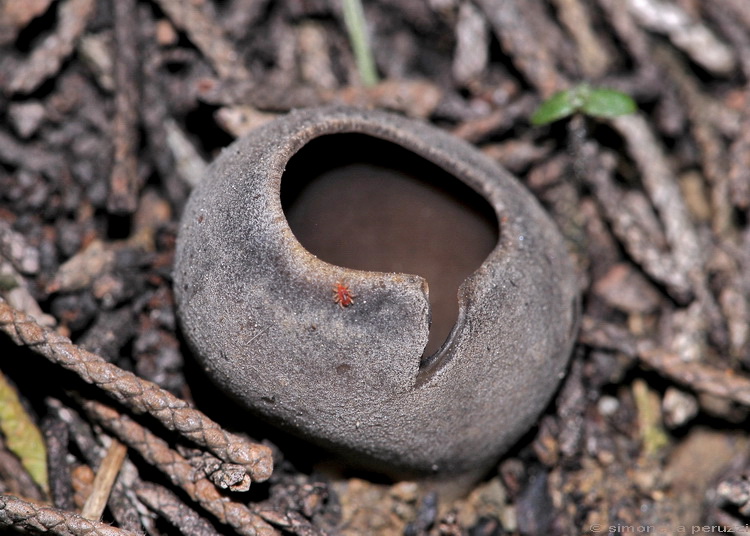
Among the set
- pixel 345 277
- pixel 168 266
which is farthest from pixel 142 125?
pixel 345 277

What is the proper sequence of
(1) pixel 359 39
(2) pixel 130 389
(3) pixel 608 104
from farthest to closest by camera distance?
(1) pixel 359 39
(3) pixel 608 104
(2) pixel 130 389

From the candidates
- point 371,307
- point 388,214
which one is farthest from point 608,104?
point 371,307

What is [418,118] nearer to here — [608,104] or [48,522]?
[608,104]

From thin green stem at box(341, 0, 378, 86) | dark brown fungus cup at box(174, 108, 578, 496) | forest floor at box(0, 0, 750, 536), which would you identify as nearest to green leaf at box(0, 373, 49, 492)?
forest floor at box(0, 0, 750, 536)

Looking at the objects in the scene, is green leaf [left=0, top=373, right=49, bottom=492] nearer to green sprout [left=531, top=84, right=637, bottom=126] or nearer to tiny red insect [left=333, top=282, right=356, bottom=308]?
tiny red insect [left=333, top=282, right=356, bottom=308]

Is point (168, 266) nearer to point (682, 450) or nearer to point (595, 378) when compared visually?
point (595, 378)
